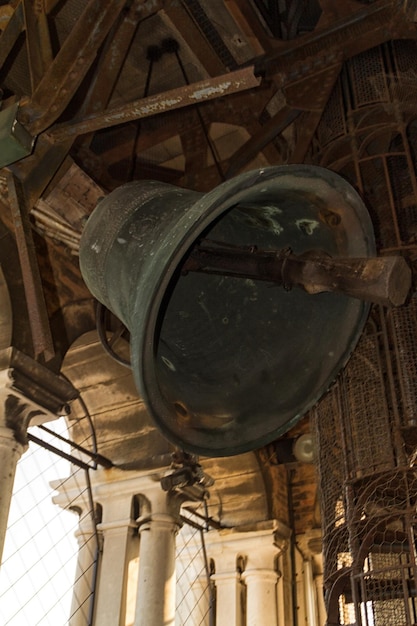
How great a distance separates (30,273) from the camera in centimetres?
239

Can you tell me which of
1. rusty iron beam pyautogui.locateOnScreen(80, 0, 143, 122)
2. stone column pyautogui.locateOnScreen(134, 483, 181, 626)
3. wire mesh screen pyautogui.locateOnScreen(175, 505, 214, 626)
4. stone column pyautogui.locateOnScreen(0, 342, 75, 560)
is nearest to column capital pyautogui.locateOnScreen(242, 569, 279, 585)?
wire mesh screen pyautogui.locateOnScreen(175, 505, 214, 626)

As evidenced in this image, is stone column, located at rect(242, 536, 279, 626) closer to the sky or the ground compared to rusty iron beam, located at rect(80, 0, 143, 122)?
closer to the ground

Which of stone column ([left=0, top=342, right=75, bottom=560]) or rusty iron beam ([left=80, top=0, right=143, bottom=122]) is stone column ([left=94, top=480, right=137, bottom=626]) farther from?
rusty iron beam ([left=80, top=0, right=143, bottom=122])

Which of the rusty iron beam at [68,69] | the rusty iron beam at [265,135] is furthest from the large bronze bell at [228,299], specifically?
the rusty iron beam at [265,135]

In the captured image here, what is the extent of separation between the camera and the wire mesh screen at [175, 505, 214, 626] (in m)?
7.22

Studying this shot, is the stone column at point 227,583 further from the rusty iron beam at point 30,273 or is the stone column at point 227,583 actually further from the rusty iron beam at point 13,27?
the rusty iron beam at point 13,27

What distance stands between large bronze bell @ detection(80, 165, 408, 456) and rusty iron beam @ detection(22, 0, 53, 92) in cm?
86

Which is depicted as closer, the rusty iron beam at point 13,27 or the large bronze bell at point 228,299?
the large bronze bell at point 228,299

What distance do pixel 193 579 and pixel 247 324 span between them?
19.8ft

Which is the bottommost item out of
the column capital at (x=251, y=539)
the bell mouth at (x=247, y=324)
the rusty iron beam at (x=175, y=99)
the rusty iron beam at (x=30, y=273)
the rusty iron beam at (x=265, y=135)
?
the bell mouth at (x=247, y=324)

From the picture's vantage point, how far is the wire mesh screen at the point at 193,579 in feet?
23.7

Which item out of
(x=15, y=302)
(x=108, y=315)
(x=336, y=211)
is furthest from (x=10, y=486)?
(x=336, y=211)

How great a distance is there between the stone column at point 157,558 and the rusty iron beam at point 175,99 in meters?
3.76

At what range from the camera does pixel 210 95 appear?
2.33 meters
